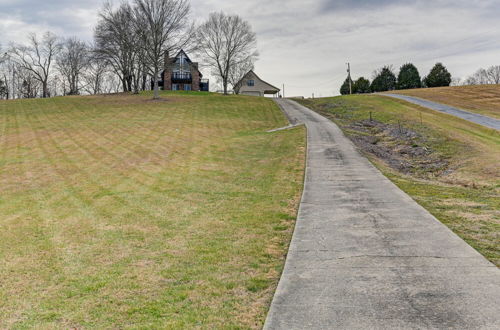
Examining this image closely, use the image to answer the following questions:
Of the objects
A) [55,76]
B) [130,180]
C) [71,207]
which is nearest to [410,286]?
[71,207]

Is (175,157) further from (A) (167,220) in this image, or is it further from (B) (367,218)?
(B) (367,218)

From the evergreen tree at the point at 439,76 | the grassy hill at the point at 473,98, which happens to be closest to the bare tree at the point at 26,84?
the grassy hill at the point at 473,98

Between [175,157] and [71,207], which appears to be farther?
[175,157]

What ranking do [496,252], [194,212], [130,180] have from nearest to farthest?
[496,252] < [194,212] < [130,180]

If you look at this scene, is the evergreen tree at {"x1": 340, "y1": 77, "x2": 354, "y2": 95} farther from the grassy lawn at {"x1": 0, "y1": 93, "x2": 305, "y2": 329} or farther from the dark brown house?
the grassy lawn at {"x1": 0, "y1": 93, "x2": 305, "y2": 329}

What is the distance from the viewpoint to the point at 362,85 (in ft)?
272

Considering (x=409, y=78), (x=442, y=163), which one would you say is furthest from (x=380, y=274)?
(x=409, y=78)

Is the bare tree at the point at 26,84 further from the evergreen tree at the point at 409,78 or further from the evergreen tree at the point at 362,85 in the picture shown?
the evergreen tree at the point at 409,78

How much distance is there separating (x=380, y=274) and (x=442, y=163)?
14.0 meters

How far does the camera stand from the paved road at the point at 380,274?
428cm

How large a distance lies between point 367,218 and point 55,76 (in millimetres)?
99628

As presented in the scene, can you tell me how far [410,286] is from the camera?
505cm

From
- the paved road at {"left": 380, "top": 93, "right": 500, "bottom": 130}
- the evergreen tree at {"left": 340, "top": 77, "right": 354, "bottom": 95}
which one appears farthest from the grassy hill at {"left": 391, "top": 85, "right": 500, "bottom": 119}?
the evergreen tree at {"left": 340, "top": 77, "right": 354, "bottom": 95}

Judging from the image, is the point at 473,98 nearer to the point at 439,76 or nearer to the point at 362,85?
the point at 439,76
